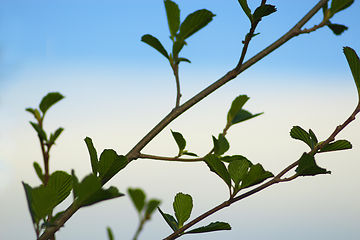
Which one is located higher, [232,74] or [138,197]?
[232,74]

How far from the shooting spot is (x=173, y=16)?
459 millimetres

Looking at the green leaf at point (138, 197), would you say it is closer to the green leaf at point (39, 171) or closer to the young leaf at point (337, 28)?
the green leaf at point (39, 171)

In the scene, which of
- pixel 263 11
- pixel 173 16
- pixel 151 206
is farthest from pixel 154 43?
pixel 151 206

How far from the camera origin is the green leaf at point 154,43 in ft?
1.55

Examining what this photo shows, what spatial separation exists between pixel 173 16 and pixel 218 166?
0.23 m

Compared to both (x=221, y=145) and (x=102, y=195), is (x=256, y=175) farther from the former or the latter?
(x=102, y=195)

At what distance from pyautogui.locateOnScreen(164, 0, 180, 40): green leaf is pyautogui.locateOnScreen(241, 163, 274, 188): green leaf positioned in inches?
8.9

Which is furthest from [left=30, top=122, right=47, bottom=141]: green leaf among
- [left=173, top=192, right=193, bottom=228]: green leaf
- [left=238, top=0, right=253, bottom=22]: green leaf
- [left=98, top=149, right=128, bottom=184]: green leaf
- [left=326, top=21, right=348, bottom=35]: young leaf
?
[left=326, top=21, right=348, bottom=35]: young leaf

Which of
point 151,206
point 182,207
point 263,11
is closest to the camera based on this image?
point 151,206

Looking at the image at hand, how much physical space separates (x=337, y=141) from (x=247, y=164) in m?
0.14

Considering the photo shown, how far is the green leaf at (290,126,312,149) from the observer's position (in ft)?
1.68

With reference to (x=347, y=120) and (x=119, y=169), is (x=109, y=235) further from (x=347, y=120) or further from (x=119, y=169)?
(x=347, y=120)

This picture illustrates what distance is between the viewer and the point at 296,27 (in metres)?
0.45

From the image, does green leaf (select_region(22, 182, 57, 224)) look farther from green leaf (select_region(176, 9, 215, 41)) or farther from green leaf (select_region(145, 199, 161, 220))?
green leaf (select_region(176, 9, 215, 41))
